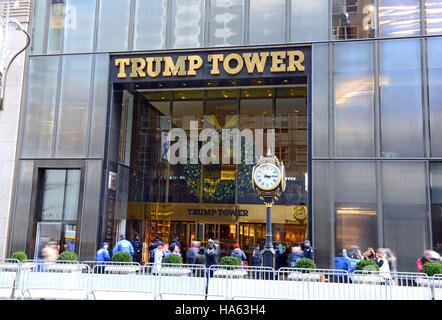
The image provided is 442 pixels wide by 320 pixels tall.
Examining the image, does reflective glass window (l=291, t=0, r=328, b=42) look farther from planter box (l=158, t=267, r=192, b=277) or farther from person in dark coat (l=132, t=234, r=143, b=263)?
person in dark coat (l=132, t=234, r=143, b=263)

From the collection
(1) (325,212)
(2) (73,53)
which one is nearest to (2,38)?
(2) (73,53)

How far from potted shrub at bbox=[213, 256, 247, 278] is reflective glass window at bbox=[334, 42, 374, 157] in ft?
17.9

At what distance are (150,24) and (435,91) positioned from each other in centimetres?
1076

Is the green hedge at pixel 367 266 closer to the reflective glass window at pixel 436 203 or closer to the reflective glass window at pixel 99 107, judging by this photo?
the reflective glass window at pixel 436 203

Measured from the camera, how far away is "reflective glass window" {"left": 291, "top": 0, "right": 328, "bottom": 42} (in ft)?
53.6

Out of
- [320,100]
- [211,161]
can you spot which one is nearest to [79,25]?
[211,161]

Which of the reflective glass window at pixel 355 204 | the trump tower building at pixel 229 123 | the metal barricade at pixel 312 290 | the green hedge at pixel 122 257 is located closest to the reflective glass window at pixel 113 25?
the trump tower building at pixel 229 123

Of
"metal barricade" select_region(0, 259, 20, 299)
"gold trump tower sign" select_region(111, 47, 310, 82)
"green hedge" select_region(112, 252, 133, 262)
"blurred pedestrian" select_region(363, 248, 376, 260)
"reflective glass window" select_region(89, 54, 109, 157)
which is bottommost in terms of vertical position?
"metal barricade" select_region(0, 259, 20, 299)

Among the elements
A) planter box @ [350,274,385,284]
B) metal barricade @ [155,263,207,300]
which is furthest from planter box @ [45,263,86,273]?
planter box @ [350,274,385,284]

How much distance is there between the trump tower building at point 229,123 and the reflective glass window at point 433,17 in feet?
0.12

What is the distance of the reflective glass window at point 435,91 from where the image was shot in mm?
14727

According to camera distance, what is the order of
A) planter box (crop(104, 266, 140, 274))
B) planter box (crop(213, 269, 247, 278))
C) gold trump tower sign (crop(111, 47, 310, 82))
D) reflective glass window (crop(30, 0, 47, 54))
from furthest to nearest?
1. reflective glass window (crop(30, 0, 47, 54))
2. gold trump tower sign (crop(111, 47, 310, 82))
3. planter box (crop(104, 266, 140, 274))
4. planter box (crop(213, 269, 247, 278))
